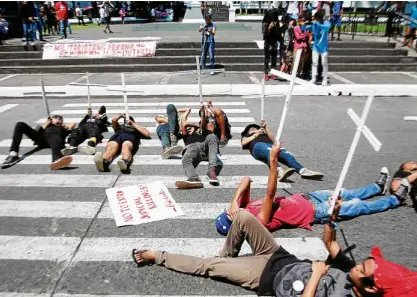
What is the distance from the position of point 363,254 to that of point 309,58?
10.5m

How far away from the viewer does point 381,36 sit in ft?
65.3

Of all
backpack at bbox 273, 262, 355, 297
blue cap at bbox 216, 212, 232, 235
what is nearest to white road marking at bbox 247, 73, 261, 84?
blue cap at bbox 216, 212, 232, 235

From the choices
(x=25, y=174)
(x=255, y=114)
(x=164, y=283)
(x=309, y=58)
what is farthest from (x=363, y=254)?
(x=309, y=58)

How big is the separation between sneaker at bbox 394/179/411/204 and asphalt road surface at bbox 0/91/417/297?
0.17 metres

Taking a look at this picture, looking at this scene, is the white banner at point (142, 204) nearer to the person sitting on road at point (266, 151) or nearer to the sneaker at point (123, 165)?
the sneaker at point (123, 165)

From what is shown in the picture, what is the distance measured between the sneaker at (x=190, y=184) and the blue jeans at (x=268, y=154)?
1447 mm

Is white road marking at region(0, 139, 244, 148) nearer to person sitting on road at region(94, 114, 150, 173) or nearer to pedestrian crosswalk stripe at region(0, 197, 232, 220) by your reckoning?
person sitting on road at region(94, 114, 150, 173)

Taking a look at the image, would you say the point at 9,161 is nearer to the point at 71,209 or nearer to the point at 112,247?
the point at 71,209

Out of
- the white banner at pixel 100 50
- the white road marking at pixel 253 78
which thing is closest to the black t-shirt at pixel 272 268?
the white road marking at pixel 253 78

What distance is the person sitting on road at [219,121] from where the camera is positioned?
6984mm

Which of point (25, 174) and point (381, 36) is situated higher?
point (381, 36)

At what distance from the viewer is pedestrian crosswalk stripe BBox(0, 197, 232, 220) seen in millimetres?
4770

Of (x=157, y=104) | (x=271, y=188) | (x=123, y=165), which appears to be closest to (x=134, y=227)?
(x=123, y=165)

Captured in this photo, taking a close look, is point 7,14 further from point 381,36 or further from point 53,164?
point 381,36
